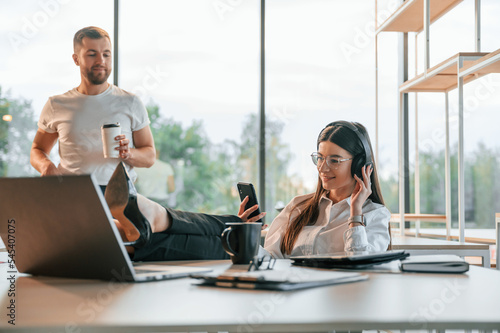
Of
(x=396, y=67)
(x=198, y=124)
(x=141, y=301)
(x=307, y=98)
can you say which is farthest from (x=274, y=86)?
(x=141, y=301)

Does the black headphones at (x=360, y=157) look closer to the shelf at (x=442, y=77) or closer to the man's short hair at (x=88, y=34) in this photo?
the man's short hair at (x=88, y=34)

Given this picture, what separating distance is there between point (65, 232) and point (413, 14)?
328 centimetres

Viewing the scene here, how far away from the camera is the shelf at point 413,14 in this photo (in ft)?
11.1

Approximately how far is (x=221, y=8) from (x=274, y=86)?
820 millimetres

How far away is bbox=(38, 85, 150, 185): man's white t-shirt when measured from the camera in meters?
2.29

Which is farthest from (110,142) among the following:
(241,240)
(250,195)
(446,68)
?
(446,68)

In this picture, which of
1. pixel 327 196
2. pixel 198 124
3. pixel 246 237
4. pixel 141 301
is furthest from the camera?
pixel 198 124

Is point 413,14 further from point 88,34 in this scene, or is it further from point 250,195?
point 250,195

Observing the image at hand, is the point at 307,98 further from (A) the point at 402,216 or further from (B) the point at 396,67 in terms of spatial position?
(A) the point at 402,216

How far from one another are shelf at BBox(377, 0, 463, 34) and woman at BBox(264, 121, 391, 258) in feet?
6.19

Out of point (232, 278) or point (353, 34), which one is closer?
point (232, 278)

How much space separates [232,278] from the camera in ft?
2.86

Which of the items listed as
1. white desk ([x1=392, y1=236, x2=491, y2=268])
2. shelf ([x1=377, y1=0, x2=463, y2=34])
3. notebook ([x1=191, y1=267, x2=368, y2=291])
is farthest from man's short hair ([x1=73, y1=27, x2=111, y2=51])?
shelf ([x1=377, y1=0, x2=463, y2=34])

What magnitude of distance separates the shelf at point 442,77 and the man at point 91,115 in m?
1.66
